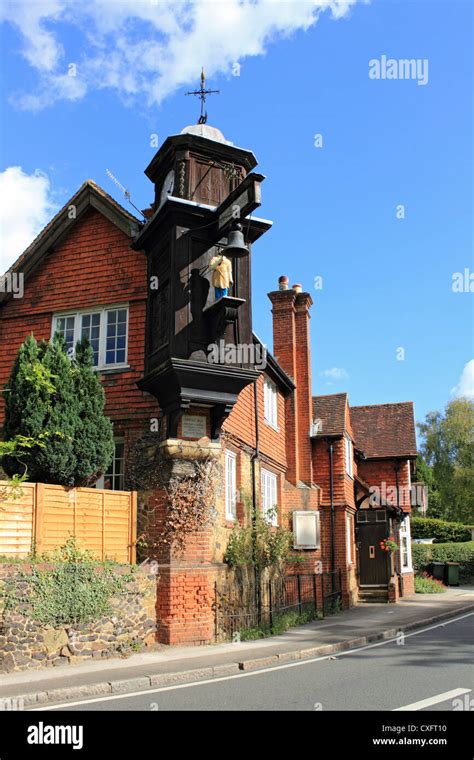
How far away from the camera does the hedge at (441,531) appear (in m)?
42.9

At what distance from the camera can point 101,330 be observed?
16484 mm

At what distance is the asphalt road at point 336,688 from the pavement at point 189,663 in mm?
408

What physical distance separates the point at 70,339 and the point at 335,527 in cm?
1071

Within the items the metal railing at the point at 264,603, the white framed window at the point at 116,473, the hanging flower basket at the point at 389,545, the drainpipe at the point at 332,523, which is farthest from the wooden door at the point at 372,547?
the white framed window at the point at 116,473

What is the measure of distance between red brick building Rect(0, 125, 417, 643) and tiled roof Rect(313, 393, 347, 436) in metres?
1.86

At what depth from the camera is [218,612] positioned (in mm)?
14289

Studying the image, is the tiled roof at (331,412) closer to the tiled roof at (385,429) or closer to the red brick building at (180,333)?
the red brick building at (180,333)

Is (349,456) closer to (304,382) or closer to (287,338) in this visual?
(304,382)

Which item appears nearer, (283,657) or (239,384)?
(283,657)

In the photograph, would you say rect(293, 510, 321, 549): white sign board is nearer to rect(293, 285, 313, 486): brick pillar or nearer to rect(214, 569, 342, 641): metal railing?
rect(214, 569, 342, 641): metal railing

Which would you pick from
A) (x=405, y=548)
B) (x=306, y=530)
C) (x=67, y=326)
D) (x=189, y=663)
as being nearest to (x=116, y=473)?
(x=67, y=326)
